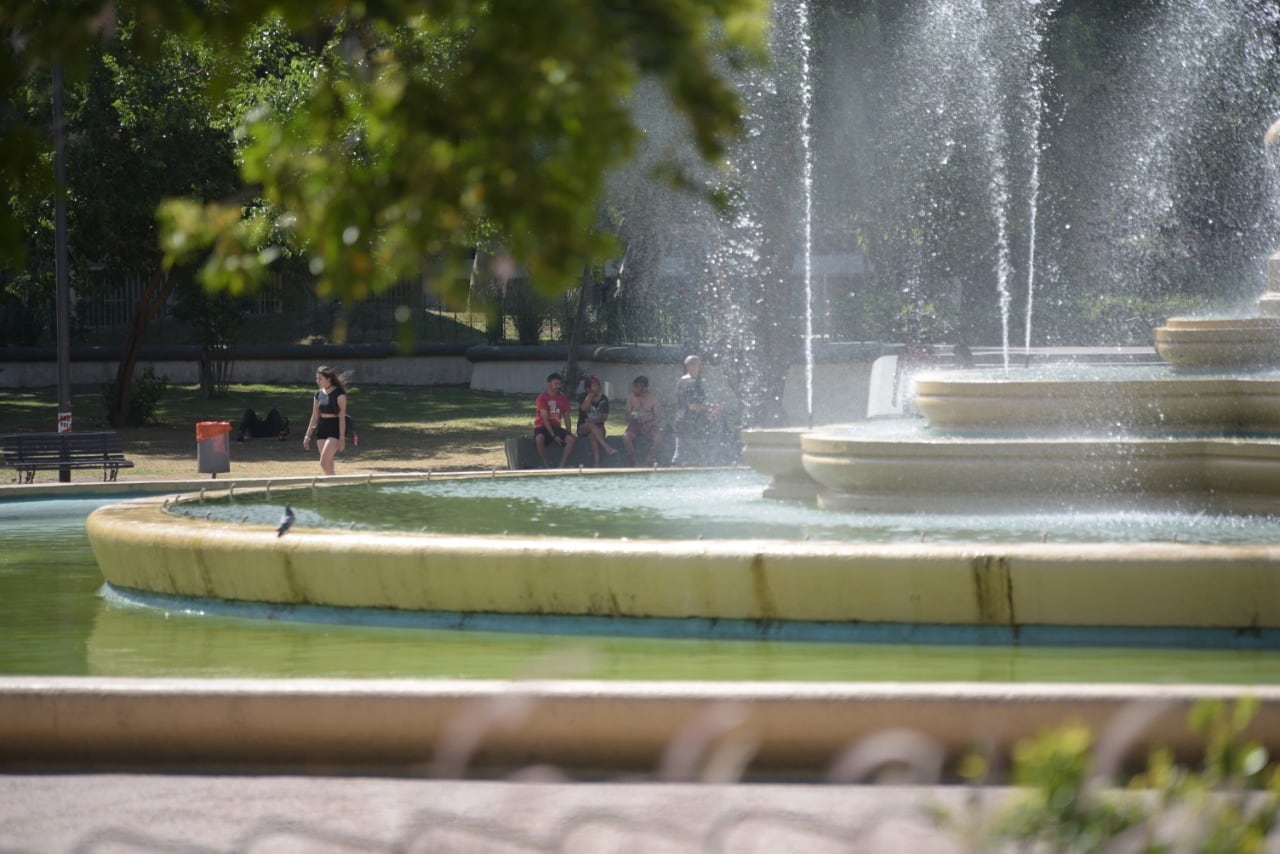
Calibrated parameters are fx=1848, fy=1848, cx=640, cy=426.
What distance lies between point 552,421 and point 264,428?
9.56m

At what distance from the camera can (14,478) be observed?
20562 millimetres

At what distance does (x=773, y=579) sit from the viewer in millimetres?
7641

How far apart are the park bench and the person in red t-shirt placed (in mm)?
4597

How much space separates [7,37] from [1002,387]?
→ 6965 millimetres

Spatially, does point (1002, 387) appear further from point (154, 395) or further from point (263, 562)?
point (154, 395)

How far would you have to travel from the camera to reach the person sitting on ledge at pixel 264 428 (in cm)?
2600

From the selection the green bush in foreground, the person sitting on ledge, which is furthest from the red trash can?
the green bush in foreground

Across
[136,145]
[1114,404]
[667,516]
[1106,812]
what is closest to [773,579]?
[667,516]

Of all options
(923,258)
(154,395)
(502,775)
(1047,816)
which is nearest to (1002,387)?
(502,775)

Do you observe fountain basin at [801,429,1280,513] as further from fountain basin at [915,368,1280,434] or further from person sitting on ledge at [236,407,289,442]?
person sitting on ledge at [236,407,289,442]

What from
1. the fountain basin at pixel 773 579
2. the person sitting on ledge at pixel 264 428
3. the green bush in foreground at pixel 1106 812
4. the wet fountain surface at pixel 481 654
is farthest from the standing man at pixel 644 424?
the green bush in foreground at pixel 1106 812

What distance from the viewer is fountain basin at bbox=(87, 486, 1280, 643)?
729cm

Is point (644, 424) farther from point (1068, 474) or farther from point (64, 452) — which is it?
point (1068, 474)

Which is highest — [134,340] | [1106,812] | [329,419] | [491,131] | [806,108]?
[806,108]
